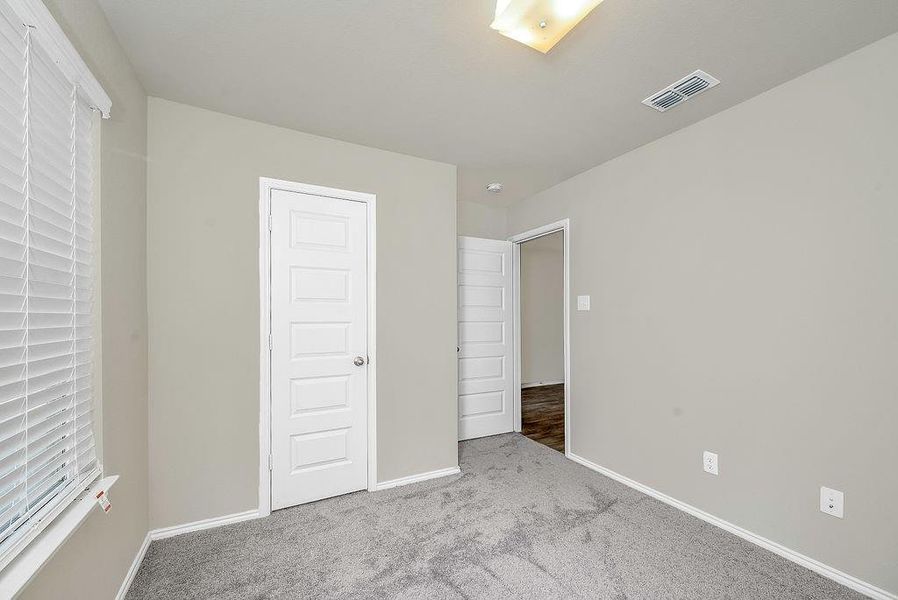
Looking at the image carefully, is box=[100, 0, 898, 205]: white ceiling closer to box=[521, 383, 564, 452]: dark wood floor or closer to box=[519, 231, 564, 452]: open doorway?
box=[521, 383, 564, 452]: dark wood floor

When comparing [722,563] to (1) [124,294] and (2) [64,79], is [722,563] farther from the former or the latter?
(2) [64,79]

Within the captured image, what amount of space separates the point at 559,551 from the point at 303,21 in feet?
9.30

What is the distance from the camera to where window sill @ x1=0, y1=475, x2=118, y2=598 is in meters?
0.94

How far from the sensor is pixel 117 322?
171 cm

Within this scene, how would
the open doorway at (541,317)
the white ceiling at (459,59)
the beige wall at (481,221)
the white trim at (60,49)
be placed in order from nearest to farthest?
the white trim at (60,49)
the white ceiling at (459,59)
the beige wall at (481,221)
the open doorway at (541,317)

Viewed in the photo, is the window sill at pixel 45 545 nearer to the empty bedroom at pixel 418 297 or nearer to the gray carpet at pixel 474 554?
the empty bedroom at pixel 418 297

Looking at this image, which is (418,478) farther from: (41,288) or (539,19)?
(539,19)

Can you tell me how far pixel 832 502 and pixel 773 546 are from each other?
1.32 feet

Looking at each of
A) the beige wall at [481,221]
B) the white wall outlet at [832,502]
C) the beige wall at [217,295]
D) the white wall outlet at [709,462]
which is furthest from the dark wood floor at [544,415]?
the beige wall at [481,221]

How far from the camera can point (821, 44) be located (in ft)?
5.65

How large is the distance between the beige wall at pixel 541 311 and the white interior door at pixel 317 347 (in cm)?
389

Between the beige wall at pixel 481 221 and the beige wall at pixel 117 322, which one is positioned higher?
the beige wall at pixel 481 221

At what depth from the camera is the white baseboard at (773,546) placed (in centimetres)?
172

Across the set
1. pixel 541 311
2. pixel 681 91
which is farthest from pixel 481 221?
pixel 541 311
